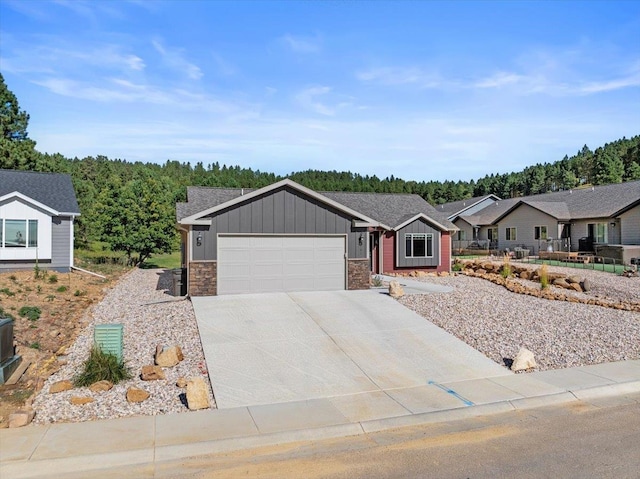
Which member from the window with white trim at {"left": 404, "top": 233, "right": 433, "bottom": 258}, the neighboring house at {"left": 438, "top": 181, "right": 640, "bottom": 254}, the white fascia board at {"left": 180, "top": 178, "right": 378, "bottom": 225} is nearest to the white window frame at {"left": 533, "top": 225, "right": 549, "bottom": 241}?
the neighboring house at {"left": 438, "top": 181, "right": 640, "bottom": 254}

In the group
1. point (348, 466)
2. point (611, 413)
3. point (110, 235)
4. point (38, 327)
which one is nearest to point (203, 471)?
point (348, 466)

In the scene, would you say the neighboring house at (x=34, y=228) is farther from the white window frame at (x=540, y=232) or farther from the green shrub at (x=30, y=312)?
the white window frame at (x=540, y=232)

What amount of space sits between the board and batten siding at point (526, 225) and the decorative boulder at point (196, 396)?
32824 millimetres

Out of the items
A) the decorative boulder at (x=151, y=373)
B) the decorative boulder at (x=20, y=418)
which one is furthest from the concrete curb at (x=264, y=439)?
the decorative boulder at (x=151, y=373)

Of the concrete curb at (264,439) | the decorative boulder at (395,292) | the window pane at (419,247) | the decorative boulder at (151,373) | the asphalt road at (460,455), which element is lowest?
the asphalt road at (460,455)

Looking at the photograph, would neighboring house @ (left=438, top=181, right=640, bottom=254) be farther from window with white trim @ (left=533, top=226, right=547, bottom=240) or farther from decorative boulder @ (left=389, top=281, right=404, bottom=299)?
decorative boulder @ (left=389, top=281, right=404, bottom=299)

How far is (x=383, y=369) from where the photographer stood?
367 inches

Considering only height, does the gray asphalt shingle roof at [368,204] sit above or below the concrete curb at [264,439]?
above

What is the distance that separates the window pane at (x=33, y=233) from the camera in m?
20.9

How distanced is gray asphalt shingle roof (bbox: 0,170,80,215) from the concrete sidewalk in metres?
17.5

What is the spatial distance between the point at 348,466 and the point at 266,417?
1758 millimetres

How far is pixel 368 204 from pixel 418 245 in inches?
148

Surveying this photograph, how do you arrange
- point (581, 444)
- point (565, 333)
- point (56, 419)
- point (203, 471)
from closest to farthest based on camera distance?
point (203, 471), point (581, 444), point (56, 419), point (565, 333)

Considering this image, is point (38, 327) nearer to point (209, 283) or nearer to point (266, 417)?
point (209, 283)
